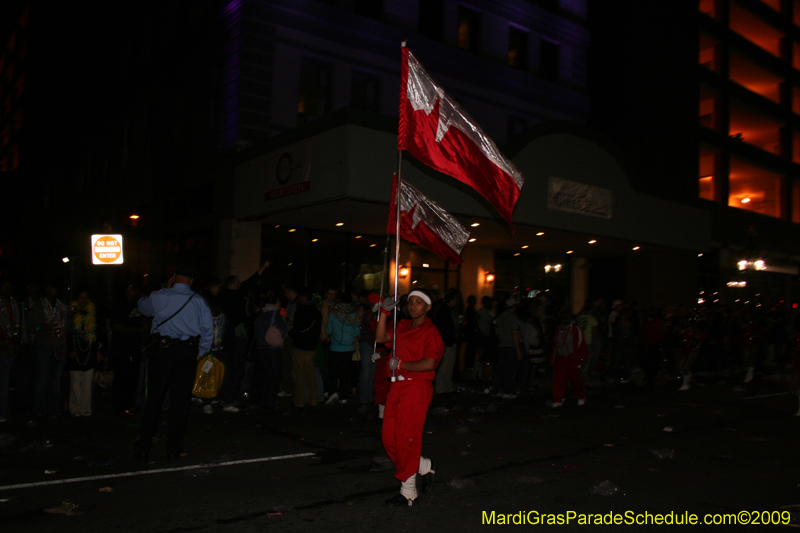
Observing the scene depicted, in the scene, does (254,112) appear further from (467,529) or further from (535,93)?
(467,529)

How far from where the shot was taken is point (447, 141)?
687 centimetres

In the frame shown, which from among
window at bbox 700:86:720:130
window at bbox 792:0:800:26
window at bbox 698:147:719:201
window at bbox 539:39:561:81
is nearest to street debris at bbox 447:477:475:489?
window at bbox 539:39:561:81

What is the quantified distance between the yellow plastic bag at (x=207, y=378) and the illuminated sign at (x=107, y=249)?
8088 mm

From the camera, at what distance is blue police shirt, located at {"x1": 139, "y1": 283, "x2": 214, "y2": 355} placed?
264 inches

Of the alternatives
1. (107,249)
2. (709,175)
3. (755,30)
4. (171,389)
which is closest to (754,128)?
(755,30)

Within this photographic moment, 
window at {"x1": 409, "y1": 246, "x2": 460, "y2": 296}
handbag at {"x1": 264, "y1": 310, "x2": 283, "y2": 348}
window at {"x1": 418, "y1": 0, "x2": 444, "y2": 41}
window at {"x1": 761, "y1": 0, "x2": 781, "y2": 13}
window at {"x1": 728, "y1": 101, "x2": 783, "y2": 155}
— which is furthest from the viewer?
window at {"x1": 761, "y1": 0, "x2": 781, "y2": 13}

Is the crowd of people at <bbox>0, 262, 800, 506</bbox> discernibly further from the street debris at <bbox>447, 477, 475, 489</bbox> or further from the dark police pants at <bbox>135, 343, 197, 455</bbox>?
the street debris at <bbox>447, 477, 475, 489</bbox>

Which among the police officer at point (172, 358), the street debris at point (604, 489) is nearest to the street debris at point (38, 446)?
the police officer at point (172, 358)

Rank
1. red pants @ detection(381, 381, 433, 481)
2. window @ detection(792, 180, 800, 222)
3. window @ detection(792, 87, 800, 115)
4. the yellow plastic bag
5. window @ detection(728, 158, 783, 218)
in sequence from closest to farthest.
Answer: red pants @ detection(381, 381, 433, 481) → the yellow plastic bag → window @ detection(728, 158, 783, 218) → window @ detection(792, 180, 800, 222) → window @ detection(792, 87, 800, 115)

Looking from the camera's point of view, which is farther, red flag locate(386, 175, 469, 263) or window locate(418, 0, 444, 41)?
window locate(418, 0, 444, 41)

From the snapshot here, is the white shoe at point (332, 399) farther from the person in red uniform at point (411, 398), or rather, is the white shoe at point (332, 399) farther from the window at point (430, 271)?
the window at point (430, 271)

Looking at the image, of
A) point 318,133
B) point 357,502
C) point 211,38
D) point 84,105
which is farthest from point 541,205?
point 84,105

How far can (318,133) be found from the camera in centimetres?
1458

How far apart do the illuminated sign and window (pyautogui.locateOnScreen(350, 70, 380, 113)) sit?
8.22 meters
